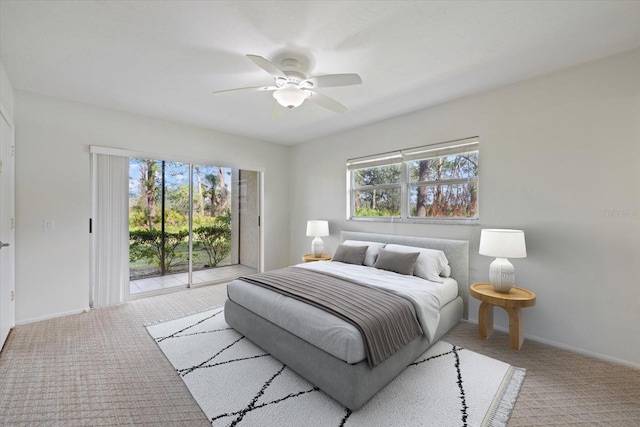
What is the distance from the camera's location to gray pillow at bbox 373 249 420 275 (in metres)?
3.14

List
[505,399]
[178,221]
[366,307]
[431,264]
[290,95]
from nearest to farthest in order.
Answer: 1. [505,399]
2. [366,307]
3. [290,95]
4. [431,264]
5. [178,221]

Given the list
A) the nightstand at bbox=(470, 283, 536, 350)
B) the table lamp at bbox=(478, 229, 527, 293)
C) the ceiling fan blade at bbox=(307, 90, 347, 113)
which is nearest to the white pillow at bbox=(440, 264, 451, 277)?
the nightstand at bbox=(470, 283, 536, 350)

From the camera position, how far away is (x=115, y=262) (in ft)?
12.1

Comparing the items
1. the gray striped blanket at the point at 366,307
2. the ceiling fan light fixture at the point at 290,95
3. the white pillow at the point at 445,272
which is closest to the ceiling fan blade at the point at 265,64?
the ceiling fan light fixture at the point at 290,95

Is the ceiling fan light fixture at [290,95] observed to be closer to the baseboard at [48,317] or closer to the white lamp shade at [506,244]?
the white lamp shade at [506,244]

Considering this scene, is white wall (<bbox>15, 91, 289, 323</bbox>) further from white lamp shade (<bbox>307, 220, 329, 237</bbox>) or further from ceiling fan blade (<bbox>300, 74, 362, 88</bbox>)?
ceiling fan blade (<bbox>300, 74, 362, 88</bbox>)

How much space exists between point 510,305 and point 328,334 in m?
1.74

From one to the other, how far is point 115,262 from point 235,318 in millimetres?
2101

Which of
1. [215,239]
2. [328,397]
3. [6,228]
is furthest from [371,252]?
[6,228]

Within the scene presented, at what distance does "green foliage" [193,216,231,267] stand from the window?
2304mm

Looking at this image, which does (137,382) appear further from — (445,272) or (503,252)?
(503,252)

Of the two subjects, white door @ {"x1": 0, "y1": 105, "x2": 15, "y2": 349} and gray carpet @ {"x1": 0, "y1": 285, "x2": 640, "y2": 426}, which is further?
white door @ {"x1": 0, "y1": 105, "x2": 15, "y2": 349}

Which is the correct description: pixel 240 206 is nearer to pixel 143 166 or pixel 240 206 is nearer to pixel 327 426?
pixel 143 166

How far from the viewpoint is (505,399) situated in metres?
1.87
